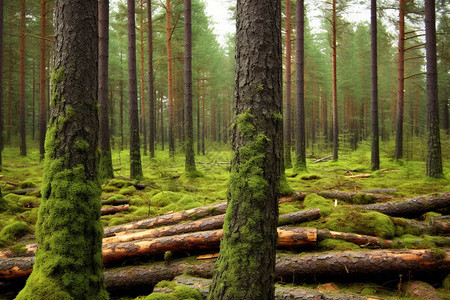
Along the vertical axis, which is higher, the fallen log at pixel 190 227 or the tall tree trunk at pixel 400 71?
the tall tree trunk at pixel 400 71

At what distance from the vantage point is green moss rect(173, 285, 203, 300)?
3.16 meters

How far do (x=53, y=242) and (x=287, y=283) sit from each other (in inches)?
116

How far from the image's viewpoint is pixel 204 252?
4332 millimetres

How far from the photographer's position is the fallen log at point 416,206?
552 centimetres

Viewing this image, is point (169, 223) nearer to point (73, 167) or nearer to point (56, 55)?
point (73, 167)

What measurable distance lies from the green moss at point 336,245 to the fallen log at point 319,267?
256 mm

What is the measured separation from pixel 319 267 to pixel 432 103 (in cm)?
875

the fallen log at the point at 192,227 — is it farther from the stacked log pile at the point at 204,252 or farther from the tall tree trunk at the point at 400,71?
the tall tree trunk at the point at 400,71

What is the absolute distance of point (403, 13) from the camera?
14250mm

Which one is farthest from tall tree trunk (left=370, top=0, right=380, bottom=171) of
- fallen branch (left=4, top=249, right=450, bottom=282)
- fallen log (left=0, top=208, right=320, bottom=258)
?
fallen branch (left=4, top=249, right=450, bottom=282)

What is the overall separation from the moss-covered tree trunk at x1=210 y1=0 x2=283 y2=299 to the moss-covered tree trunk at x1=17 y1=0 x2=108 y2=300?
1.40 metres

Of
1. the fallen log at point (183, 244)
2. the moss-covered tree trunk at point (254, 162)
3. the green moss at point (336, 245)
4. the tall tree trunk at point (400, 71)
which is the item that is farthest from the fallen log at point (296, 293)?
the tall tree trunk at point (400, 71)

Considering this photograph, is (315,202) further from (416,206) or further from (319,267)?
(319,267)

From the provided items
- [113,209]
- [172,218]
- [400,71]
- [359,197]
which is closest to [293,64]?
[400,71]
